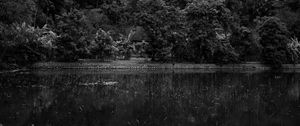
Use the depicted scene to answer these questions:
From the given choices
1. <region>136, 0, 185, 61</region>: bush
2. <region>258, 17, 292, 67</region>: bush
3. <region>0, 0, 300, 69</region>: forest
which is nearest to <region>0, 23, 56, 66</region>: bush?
<region>0, 0, 300, 69</region>: forest

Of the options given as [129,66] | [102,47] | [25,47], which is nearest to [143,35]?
[129,66]

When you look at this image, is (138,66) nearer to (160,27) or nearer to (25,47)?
(160,27)

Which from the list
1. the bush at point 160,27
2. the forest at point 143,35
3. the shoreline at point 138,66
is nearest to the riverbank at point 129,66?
the shoreline at point 138,66

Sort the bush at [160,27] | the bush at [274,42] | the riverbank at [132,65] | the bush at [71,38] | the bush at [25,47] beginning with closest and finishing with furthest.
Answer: the bush at [25,47]
the riverbank at [132,65]
the bush at [71,38]
the bush at [160,27]
the bush at [274,42]

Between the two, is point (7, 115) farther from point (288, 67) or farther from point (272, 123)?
point (288, 67)

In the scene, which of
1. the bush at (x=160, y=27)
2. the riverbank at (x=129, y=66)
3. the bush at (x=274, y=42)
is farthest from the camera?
the bush at (x=274, y=42)

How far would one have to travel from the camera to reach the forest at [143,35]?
39.2m

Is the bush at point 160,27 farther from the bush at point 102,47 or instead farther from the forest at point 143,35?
the bush at point 102,47

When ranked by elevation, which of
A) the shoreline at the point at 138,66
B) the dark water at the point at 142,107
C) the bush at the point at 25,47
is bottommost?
the dark water at the point at 142,107

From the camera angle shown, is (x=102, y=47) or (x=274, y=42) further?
(x=274, y=42)

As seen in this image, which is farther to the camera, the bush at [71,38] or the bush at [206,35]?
the bush at [206,35]

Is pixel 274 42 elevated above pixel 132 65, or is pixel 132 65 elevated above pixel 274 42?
pixel 274 42

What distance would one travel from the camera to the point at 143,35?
181ft

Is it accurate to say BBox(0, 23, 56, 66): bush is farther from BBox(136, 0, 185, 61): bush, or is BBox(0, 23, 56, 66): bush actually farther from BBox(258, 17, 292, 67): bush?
BBox(258, 17, 292, 67): bush
